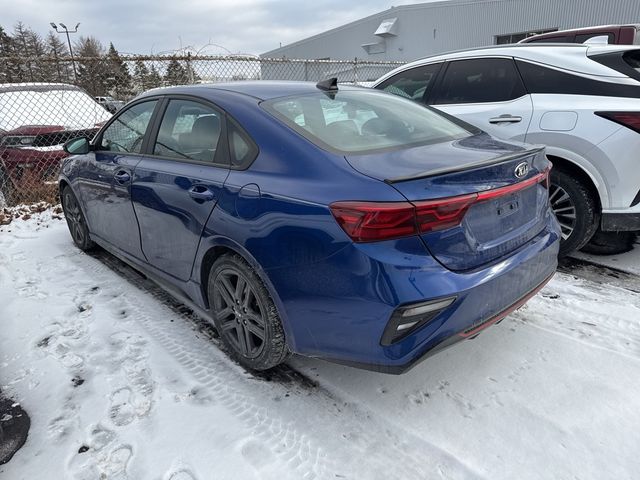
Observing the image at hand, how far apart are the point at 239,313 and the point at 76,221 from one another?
9.45 feet

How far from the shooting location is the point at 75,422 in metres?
2.28

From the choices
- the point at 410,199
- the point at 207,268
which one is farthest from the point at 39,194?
the point at 410,199

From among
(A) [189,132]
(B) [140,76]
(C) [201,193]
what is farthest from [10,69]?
(C) [201,193]

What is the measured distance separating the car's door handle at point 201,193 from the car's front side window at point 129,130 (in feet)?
3.05

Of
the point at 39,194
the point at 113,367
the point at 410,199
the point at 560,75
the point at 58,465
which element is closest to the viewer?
the point at 410,199

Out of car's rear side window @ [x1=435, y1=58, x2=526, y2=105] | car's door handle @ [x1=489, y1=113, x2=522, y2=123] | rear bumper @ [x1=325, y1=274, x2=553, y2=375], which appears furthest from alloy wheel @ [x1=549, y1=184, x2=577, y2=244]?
rear bumper @ [x1=325, y1=274, x2=553, y2=375]

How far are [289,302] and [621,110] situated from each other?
286 cm

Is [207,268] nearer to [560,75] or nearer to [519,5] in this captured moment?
[560,75]

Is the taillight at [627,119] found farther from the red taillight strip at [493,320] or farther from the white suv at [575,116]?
the red taillight strip at [493,320]

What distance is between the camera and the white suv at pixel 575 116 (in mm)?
3381

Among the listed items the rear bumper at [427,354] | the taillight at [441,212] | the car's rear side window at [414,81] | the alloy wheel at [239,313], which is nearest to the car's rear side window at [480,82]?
the car's rear side window at [414,81]

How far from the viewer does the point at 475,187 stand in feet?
6.58

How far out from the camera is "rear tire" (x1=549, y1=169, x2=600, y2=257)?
3598 mm

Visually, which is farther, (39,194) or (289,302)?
(39,194)
